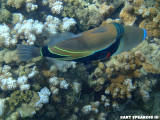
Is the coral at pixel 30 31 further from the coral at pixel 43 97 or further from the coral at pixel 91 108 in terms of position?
the coral at pixel 91 108

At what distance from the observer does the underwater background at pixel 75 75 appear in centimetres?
324

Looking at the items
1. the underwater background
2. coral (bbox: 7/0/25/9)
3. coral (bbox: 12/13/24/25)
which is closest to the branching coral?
the underwater background

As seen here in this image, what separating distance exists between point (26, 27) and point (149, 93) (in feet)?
12.6

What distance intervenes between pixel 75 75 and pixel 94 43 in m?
1.85

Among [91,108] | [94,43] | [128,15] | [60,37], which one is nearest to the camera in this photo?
[94,43]

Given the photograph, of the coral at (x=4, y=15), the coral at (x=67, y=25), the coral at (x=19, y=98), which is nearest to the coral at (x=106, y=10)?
the coral at (x=67, y=25)

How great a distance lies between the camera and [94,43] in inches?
86.4

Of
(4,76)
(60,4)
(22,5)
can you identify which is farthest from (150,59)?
(22,5)

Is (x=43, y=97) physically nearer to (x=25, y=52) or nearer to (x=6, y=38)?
(x=25, y=52)

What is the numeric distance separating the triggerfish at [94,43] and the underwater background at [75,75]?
94 centimetres

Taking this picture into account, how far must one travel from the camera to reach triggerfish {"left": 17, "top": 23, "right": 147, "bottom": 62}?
2.20 m

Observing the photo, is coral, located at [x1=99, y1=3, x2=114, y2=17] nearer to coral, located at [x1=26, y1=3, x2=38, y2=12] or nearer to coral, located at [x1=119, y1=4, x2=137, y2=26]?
coral, located at [x1=119, y1=4, x2=137, y2=26]

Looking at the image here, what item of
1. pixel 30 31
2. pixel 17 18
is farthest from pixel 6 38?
pixel 17 18

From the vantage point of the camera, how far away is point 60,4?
184 inches
